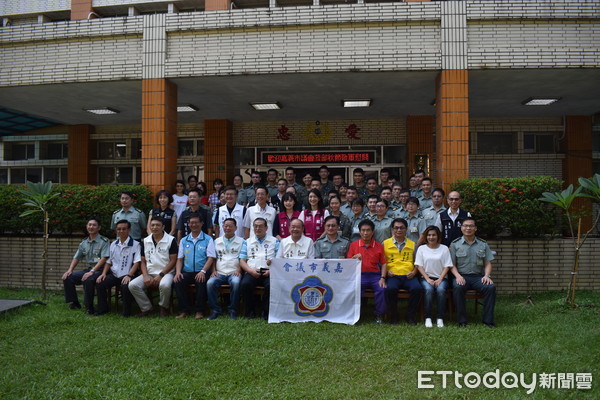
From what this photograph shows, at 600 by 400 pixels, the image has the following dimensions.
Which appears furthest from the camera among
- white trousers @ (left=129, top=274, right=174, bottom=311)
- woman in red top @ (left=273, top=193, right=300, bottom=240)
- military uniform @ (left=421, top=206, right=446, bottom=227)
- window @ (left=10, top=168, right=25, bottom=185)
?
window @ (left=10, top=168, right=25, bottom=185)

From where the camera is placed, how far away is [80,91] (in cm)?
997

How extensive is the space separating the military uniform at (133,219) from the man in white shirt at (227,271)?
5.65 feet

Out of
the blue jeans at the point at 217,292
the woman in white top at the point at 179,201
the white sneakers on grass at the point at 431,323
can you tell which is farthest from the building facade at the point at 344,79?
the blue jeans at the point at 217,292

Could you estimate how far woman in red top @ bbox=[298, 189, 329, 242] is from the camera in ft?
22.1

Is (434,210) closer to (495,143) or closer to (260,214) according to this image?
(260,214)

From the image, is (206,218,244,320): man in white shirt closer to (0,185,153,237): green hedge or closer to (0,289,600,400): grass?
(0,289,600,400): grass

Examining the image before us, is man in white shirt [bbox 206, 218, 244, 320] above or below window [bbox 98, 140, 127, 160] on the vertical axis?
below

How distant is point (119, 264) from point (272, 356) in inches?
130

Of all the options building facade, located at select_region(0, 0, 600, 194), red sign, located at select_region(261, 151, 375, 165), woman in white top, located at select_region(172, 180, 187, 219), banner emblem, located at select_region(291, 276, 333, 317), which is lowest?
banner emblem, located at select_region(291, 276, 333, 317)

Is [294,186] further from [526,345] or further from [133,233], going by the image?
[526,345]

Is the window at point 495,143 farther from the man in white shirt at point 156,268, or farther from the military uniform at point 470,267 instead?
the man in white shirt at point 156,268

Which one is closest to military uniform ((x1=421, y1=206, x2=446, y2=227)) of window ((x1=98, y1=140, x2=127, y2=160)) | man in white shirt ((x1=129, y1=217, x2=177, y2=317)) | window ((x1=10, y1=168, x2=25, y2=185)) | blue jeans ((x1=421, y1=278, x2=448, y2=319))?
blue jeans ((x1=421, y1=278, x2=448, y2=319))

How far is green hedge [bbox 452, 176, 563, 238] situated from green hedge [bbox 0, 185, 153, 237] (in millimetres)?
5973

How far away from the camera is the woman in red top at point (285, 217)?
6.82 m
